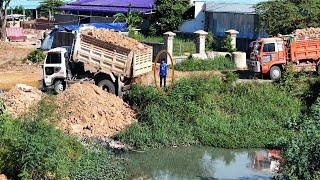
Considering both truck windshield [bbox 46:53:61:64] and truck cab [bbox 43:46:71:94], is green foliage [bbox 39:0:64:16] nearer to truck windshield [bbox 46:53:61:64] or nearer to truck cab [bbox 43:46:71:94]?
truck windshield [bbox 46:53:61:64]

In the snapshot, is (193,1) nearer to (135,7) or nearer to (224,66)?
(135,7)

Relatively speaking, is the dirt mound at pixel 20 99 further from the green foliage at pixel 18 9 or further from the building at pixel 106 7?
the green foliage at pixel 18 9

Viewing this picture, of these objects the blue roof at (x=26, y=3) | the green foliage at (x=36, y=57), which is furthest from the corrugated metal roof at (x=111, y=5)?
the green foliage at (x=36, y=57)

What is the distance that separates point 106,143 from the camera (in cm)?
2253

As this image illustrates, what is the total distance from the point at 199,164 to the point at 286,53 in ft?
33.1

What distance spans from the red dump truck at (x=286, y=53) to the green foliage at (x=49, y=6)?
115ft

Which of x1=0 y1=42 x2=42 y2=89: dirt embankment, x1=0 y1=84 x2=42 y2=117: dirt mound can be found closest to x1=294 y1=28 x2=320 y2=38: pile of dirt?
x1=0 y1=84 x2=42 y2=117: dirt mound

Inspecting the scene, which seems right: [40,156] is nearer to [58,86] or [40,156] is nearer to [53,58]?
[58,86]

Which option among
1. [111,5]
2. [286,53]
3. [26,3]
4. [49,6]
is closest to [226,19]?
[286,53]

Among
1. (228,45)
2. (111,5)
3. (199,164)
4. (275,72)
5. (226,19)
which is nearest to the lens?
(199,164)

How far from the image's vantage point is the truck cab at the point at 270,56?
29.3m

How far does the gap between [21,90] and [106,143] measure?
14.2ft

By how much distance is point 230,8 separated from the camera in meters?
41.1

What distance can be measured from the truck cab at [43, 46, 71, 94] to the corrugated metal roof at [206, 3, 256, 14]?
50.5ft
